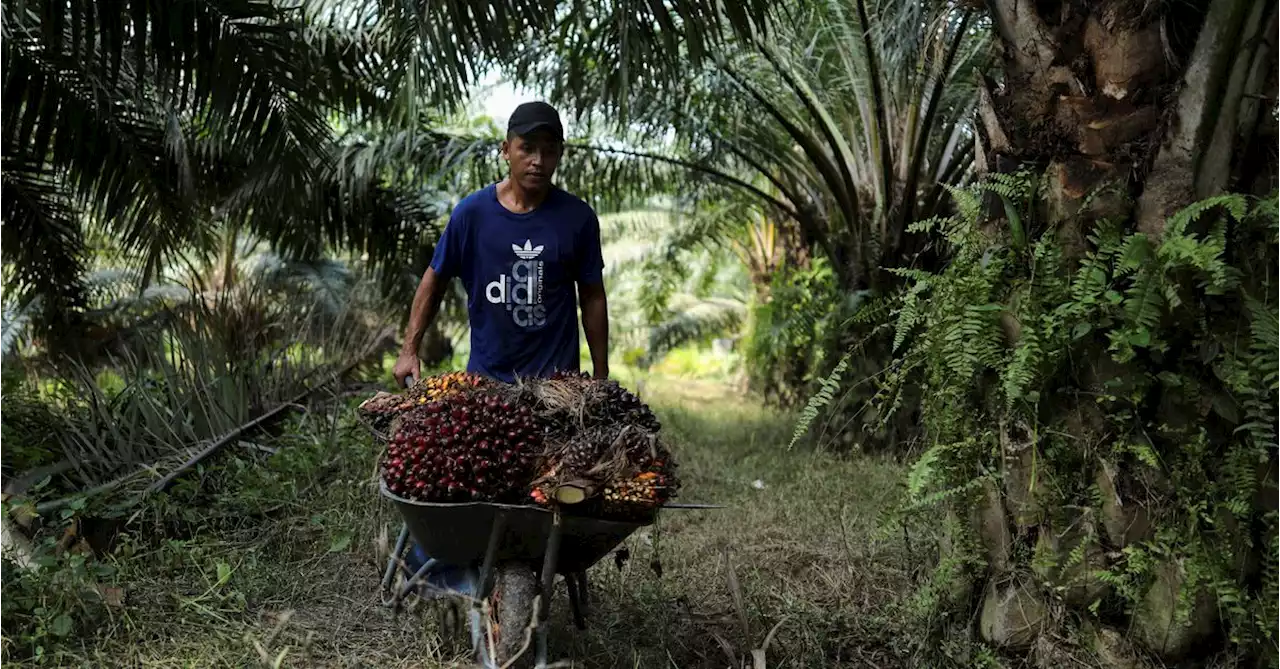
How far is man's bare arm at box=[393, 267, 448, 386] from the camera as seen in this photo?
4.00 meters

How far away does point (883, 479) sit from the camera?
6777mm

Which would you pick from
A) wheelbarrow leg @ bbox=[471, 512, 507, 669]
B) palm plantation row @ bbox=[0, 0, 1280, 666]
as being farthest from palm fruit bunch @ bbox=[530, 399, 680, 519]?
palm plantation row @ bbox=[0, 0, 1280, 666]

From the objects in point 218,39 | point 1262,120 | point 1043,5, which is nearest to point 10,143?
point 218,39

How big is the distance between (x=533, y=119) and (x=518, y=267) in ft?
1.72

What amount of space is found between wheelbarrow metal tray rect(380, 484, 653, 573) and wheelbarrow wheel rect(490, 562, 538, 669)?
5cm

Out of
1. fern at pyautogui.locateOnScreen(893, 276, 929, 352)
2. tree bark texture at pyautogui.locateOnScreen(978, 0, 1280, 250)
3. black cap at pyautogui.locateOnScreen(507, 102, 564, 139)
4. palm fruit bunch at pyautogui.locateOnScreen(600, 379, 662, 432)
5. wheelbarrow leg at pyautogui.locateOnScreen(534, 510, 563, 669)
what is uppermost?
tree bark texture at pyautogui.locateOnScreen(978, 0, 1280, 250)

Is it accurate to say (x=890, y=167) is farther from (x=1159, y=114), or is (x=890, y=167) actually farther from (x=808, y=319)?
(x=1159, y=114)

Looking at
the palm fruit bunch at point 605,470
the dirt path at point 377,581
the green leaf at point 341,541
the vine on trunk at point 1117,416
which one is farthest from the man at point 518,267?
the vine on trunk at point 1117,416

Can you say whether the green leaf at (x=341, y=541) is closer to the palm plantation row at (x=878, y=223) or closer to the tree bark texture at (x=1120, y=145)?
the palm plantation row at (x=878, y=223)

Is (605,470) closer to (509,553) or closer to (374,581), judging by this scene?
(509,553)

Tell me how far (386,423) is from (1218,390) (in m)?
2.52

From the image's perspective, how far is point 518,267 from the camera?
3984 mm

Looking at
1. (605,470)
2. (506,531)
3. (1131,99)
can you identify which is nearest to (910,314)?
(1131,99)

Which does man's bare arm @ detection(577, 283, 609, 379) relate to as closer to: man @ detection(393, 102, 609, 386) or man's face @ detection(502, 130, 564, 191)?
man @ detection(393, 102, 609, 386)
